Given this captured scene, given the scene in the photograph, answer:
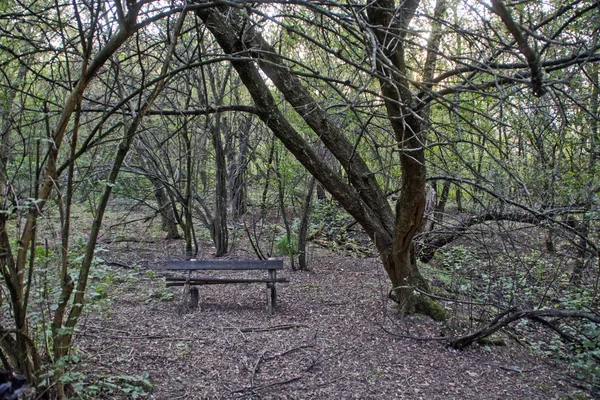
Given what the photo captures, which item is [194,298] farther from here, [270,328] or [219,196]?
[219,196]

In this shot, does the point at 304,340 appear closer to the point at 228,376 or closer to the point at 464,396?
the point at 228,376

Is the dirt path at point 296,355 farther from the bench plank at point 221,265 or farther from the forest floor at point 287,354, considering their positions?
the bench plank at point 221,265

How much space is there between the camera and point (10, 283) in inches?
80.6

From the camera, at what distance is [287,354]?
12.6 ft

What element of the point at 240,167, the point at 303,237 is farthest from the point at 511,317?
the point at 240,167

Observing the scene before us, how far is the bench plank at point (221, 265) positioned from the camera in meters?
5.14

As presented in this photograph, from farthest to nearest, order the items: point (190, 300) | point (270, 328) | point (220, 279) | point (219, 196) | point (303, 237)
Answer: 1. point (219, 196)
2. point (303, 237)
3. point (190, 300)
4. point (220, 279)
5. point (270, 328)

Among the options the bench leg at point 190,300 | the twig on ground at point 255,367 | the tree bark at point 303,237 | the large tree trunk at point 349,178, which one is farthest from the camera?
the tree bark at point 303,237

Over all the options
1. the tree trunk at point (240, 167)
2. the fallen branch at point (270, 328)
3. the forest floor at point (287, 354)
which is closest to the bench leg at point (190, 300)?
the forest floor at point (287, 354)

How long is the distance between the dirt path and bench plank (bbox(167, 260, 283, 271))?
488 mm

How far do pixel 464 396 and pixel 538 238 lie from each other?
10.9 ft

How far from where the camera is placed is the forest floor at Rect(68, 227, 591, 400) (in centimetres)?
319

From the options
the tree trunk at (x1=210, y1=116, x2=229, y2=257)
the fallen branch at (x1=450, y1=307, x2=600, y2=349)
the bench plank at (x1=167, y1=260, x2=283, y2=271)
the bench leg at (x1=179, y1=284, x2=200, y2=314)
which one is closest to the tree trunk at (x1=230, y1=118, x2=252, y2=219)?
the tree trunk at (x1=210, y1=116, x2=229, y2=257)

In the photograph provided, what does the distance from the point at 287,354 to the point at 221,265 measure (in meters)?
1.73
